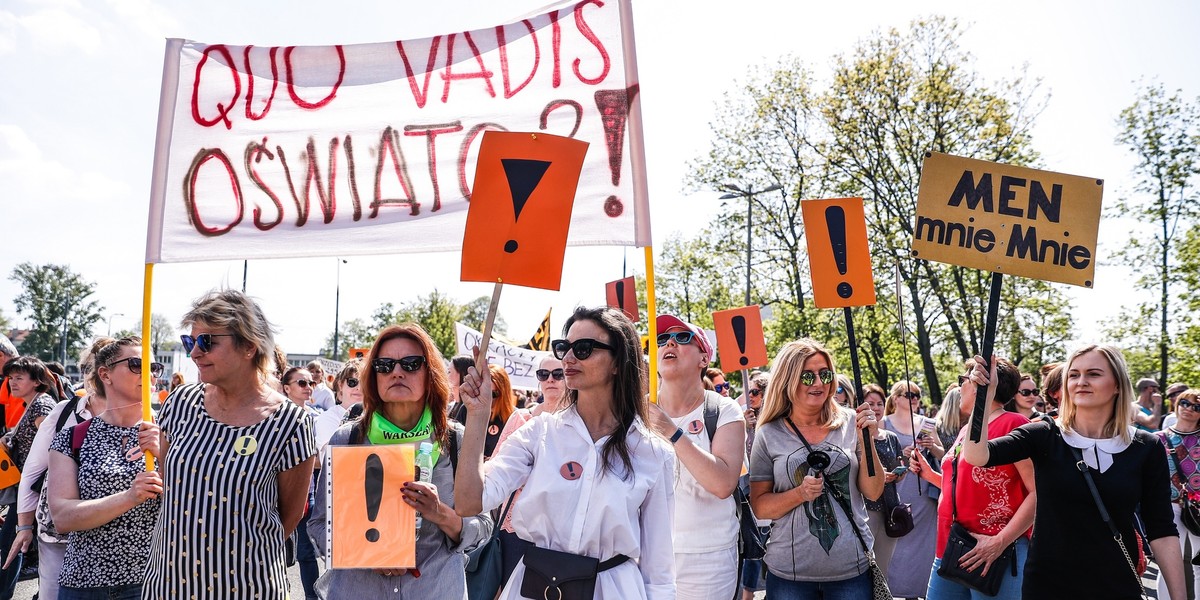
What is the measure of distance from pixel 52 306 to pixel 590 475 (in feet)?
338

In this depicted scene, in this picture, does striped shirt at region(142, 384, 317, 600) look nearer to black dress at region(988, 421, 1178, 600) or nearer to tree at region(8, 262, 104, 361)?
black dress at region(988, 421, 1178, 600)

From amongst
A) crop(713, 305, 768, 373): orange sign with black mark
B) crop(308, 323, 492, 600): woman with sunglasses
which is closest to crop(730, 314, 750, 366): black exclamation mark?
crop(713, 305, 768, 373): orange sign with black mark

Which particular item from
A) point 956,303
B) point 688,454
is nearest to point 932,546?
point 688,454

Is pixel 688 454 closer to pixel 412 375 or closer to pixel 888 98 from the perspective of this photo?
pixel 412 375

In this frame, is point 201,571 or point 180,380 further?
point 180,380

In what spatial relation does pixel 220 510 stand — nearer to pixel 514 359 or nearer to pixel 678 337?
pixel 678 337

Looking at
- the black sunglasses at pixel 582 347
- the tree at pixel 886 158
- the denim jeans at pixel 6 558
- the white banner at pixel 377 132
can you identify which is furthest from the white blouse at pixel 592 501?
the tree at pixel 886 158

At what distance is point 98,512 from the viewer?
12.1 ft

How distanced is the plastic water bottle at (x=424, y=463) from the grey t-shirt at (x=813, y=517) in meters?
1.96

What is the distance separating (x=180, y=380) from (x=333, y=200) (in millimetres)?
8732

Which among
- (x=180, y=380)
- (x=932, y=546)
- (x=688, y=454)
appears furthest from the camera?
(x=180, y=380)

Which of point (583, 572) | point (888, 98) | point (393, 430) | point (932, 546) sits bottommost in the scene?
point (932, 546)

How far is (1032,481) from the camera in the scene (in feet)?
15.5

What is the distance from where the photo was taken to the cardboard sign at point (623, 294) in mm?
5840
